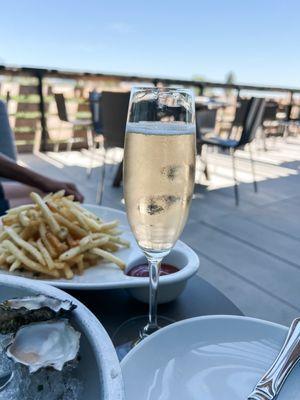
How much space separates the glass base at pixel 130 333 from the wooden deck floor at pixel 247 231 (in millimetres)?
1361

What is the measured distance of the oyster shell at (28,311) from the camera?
37cm

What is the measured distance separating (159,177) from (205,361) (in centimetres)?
26

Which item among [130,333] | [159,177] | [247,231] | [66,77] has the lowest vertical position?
[247,231]

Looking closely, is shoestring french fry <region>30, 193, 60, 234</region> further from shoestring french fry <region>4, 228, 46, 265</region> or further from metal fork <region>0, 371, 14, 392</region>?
metal fork <region>0, 371, 14, 392</region>

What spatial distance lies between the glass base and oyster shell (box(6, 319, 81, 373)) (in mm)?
183

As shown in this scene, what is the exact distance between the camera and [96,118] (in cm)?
528

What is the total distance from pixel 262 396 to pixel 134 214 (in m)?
0.29

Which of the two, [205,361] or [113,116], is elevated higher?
[113,116]

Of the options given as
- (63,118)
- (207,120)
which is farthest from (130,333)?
(63,118)

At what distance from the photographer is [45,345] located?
1.15ft

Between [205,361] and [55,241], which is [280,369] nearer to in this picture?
[205,361]

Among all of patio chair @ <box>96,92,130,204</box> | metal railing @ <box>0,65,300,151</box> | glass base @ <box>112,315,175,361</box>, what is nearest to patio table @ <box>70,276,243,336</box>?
glass base @ <box>112,315,175,361</box>

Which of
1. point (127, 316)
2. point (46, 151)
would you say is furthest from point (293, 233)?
point (46, 151)

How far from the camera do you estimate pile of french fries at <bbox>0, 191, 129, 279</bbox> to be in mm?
646
